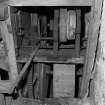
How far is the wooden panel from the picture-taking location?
1897 mm

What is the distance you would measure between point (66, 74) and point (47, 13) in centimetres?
97

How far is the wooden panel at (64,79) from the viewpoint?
190cm

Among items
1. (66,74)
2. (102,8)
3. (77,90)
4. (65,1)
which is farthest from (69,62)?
(77,90)

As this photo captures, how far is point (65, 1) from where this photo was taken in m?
1.29

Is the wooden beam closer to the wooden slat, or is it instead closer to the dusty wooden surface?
the dusty wooden surface

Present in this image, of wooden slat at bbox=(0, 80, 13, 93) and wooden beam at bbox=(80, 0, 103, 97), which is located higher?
wooden beam at bbox=(80, 0, 103, 97)

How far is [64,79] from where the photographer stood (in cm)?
191

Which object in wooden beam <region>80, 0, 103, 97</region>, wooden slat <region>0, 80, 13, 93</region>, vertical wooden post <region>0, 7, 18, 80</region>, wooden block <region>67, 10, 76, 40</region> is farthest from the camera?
wooden block <region>67, 10, 76, 40</region>

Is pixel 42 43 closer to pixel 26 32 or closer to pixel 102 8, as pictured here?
pixel 26 32

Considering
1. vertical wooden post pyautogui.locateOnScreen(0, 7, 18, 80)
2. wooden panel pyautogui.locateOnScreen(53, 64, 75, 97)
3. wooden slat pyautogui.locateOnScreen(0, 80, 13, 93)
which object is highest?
vertical wooden post pyautogui.locateOnScreen(0, 7, 18, 80)

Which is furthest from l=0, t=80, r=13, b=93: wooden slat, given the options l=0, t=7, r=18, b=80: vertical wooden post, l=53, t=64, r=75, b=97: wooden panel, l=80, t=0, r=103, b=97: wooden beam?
l=53, t=64, r=75, b=97: wooden panel

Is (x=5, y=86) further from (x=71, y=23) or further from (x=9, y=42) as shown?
(x=71, y=23)

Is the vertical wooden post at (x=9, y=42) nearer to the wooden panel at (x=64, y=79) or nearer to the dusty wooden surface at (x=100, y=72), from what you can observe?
the wooden panel at (x=64, y=79)

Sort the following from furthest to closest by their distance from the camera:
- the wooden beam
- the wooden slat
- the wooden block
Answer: the wooden block < the wooden slat < the wooden beam
